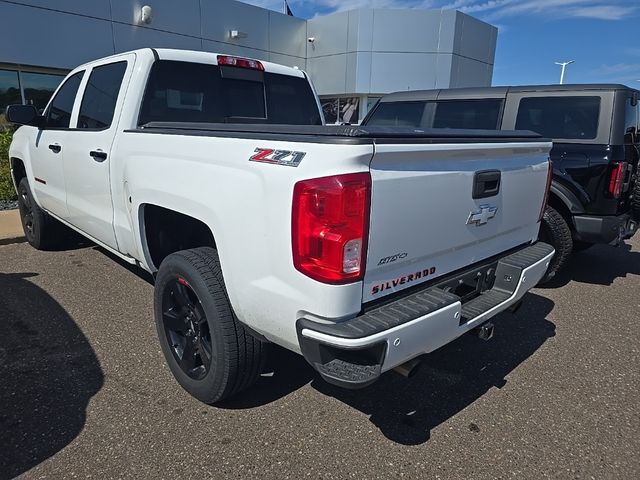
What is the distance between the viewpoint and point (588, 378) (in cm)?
305

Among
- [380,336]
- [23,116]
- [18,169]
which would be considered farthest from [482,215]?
[18,169]

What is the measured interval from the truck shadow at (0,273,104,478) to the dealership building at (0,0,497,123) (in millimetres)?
11533

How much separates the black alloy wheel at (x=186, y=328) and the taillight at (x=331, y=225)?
930 mm

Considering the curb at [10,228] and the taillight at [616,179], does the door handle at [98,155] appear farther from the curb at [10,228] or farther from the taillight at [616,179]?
the taillight at [616,179]

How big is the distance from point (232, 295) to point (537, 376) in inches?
86.1

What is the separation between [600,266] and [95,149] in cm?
573

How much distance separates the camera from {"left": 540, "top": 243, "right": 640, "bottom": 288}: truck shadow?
509 cm

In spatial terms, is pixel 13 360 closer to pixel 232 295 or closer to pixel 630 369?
Answer: pixel 232 295

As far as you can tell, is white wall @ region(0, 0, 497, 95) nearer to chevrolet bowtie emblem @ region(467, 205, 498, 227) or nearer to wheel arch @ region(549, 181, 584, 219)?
wheel arch @ region(549, 181, 584, 219)

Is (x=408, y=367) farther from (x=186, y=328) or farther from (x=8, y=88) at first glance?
(x=8, y=88)

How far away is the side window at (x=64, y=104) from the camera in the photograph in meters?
4.05

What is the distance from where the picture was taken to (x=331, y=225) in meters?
1.79

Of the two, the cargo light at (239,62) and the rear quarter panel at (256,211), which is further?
the cargo light at (239,62)

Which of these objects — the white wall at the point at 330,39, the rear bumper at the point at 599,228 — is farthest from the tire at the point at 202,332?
the white wall at the point at 330,39
